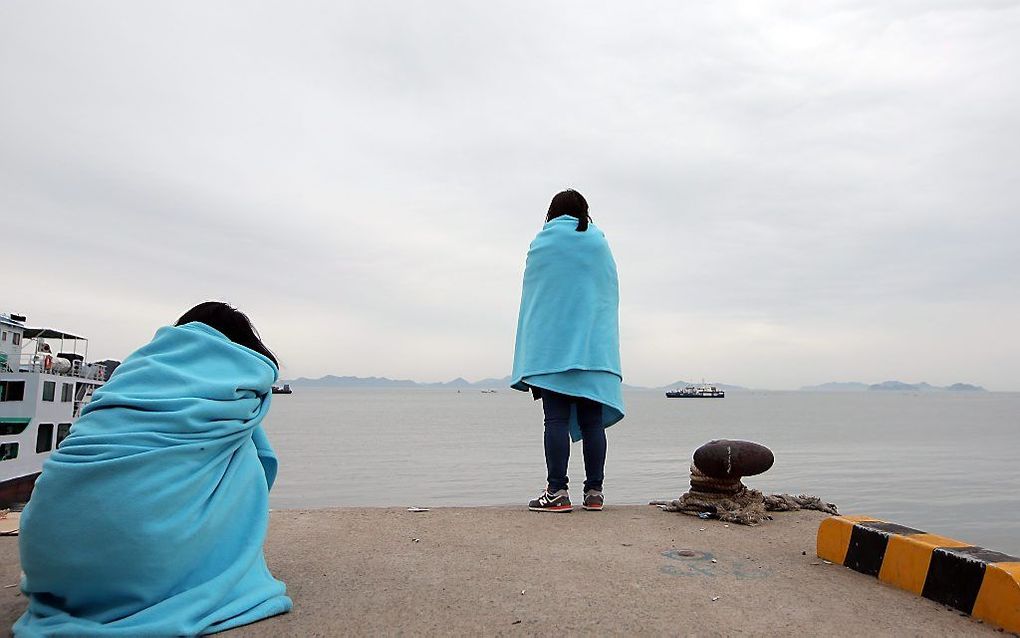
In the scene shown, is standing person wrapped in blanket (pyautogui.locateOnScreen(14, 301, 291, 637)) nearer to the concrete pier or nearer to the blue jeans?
the concrete pier

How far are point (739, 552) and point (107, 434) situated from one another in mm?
3093

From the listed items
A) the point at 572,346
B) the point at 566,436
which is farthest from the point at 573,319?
the point at 566,436

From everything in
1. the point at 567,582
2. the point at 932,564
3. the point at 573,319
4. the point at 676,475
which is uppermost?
the point at 573,319

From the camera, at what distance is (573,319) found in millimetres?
5184

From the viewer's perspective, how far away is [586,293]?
522 cm

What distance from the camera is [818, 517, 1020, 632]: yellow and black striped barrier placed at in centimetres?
254

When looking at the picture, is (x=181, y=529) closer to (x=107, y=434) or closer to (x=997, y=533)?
(x=107, y=434)

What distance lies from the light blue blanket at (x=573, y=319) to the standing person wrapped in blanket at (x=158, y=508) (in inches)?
104

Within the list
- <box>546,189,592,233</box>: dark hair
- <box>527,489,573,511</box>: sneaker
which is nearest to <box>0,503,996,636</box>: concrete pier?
<box>527,489,573,511</box>: sneaker

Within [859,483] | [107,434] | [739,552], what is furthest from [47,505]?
[859,483]

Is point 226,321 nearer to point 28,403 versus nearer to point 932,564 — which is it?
point 932,564

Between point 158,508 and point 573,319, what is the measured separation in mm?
3332

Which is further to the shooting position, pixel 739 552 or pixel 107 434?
pixel 739 552

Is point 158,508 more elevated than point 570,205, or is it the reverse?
point 570,205
